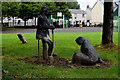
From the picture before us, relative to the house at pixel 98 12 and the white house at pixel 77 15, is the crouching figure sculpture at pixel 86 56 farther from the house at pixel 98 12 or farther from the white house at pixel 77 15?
the white house at pixel 77 15

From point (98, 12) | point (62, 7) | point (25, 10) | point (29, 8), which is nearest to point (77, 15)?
point (98, 12)

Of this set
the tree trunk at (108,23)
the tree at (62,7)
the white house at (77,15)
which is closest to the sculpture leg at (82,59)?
the tree trunk at (108,23)

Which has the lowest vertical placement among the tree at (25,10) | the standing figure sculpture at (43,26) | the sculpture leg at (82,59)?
the sculpture leg at (82,59)

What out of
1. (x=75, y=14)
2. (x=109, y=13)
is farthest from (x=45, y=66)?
(x=75, y=14)

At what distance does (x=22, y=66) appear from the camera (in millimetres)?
6961

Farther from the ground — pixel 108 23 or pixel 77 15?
pixel 77 15

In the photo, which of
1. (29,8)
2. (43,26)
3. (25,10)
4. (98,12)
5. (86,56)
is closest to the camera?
(86,56)

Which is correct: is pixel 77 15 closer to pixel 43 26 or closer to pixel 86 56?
pixel 43 26

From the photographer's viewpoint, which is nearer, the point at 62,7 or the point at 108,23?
the point at 108,23

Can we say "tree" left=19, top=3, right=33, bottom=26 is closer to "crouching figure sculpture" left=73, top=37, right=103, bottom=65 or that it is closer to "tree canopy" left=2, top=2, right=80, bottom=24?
"tree canopy" left=2, top=2, right=80, bottom=24

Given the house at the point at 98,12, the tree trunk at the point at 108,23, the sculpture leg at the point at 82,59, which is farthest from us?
the house at the point at 98,12

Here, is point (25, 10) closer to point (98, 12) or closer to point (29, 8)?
point (29, 8)

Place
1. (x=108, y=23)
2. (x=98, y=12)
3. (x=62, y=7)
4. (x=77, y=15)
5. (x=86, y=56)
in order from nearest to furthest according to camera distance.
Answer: (x=86, y=56) < (x=108, y=23) < (x=62, y=7) < (x=98, y=12) < (x=77, y=15)

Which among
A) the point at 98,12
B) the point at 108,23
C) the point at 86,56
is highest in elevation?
the point at 98,12
